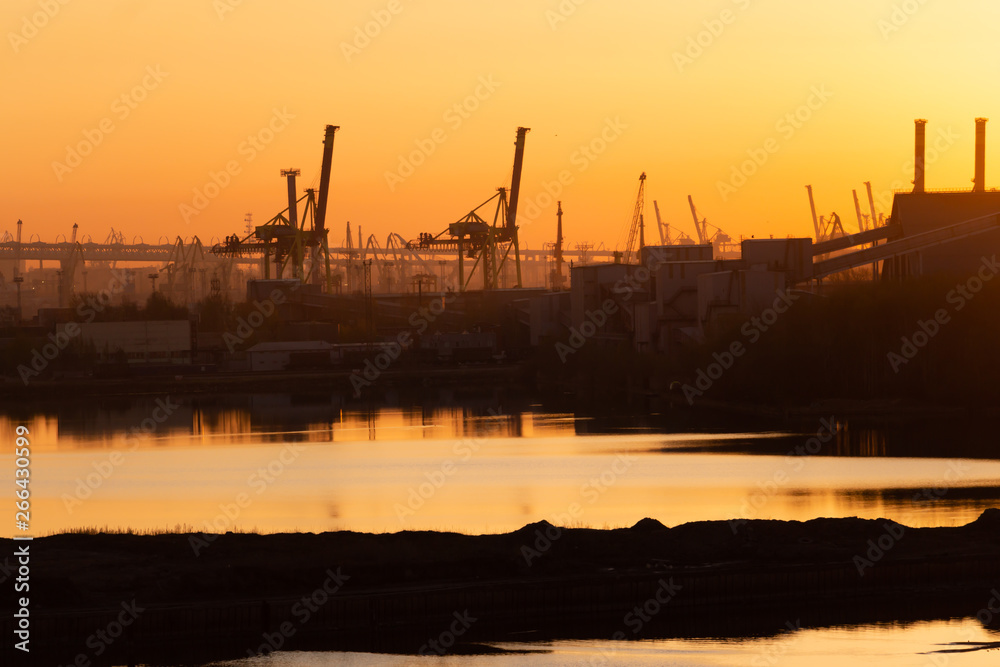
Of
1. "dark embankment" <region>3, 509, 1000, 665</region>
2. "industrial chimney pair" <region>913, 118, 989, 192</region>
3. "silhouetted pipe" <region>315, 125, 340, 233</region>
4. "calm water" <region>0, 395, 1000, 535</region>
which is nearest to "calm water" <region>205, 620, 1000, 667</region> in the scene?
"dark embankment" <region>3, 509, 1000, 665</region>

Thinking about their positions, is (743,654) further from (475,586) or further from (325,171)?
(325,171)

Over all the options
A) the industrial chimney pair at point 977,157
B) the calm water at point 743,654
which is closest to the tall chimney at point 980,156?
the industrial chimney pair at point 977,157

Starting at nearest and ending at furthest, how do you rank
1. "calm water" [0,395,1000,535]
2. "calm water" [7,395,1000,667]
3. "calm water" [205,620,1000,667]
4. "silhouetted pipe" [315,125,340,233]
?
"calm water" [205,620,1000,667], "calm water" [7,395,1000,667], "calm water" [0,395,1000,535], "silhouetted pipe" [315,125,340,233]

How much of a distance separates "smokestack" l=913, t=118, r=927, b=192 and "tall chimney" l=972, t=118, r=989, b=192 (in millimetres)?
1169

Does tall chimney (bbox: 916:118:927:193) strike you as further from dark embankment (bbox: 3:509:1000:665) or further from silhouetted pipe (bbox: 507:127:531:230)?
dark embankment (bbox: 3:509:1000:665)

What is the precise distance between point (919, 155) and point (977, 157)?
1268mm

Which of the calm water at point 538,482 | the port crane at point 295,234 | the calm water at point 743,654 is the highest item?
the port crane at point 295,234

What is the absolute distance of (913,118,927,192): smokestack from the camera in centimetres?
2964

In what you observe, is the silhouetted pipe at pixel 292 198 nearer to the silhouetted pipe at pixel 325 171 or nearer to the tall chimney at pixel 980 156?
the silhouetted pipe at pixel 325 171

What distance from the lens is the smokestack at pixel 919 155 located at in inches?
1167

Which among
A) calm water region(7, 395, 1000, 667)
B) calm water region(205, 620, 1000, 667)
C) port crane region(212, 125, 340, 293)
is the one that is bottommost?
calm water region(205, 620, 1000, 667)

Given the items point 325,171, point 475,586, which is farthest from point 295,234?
point 475,586

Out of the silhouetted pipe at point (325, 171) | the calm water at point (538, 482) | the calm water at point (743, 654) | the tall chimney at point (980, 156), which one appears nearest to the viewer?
the calm water at point (743, 654)

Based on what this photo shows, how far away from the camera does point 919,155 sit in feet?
97.7
